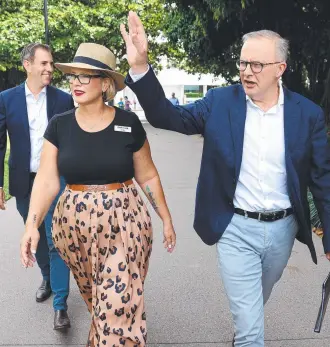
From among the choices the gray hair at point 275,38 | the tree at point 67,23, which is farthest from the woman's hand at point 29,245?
the tree at point 67,23

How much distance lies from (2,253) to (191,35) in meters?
8.42

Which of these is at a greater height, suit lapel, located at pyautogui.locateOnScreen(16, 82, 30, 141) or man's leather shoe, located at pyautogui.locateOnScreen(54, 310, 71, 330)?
suit lapel, located at pyautogui.locateOnScreen(16, 82, 30, 141)

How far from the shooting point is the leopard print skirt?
2740 millimetres

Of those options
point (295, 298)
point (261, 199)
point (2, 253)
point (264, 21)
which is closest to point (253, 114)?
point (261, 199)

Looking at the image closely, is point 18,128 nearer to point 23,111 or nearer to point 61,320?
point 23,111

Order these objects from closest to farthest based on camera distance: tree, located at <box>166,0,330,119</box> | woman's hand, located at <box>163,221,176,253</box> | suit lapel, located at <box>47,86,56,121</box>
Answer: woman's hand, located at <box>163,221,176,253</box>, suit lapel, located at <box>47,86,56,121</box>, tree, located at <box>166,0,330,119</box>

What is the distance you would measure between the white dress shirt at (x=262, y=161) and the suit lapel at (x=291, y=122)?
3cm

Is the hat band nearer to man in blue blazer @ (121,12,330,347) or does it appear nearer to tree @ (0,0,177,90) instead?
man in blue blazer @ (121,12,330,347)

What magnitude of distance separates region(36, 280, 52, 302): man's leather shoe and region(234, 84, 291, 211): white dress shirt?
2142 millimetres

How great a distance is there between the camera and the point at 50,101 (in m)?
3.93

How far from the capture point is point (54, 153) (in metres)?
2.97

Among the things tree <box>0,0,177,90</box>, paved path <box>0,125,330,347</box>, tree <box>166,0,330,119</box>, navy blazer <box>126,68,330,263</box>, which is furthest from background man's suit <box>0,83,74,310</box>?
tree <box>0,0,177,90</box>

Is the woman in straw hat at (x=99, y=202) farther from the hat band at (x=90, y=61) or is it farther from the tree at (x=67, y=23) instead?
the tree at (x=67, y=23)

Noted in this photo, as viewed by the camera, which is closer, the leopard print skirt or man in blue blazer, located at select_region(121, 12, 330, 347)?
man in blue blazer, located at select_region(121, 12, 330, 347)
